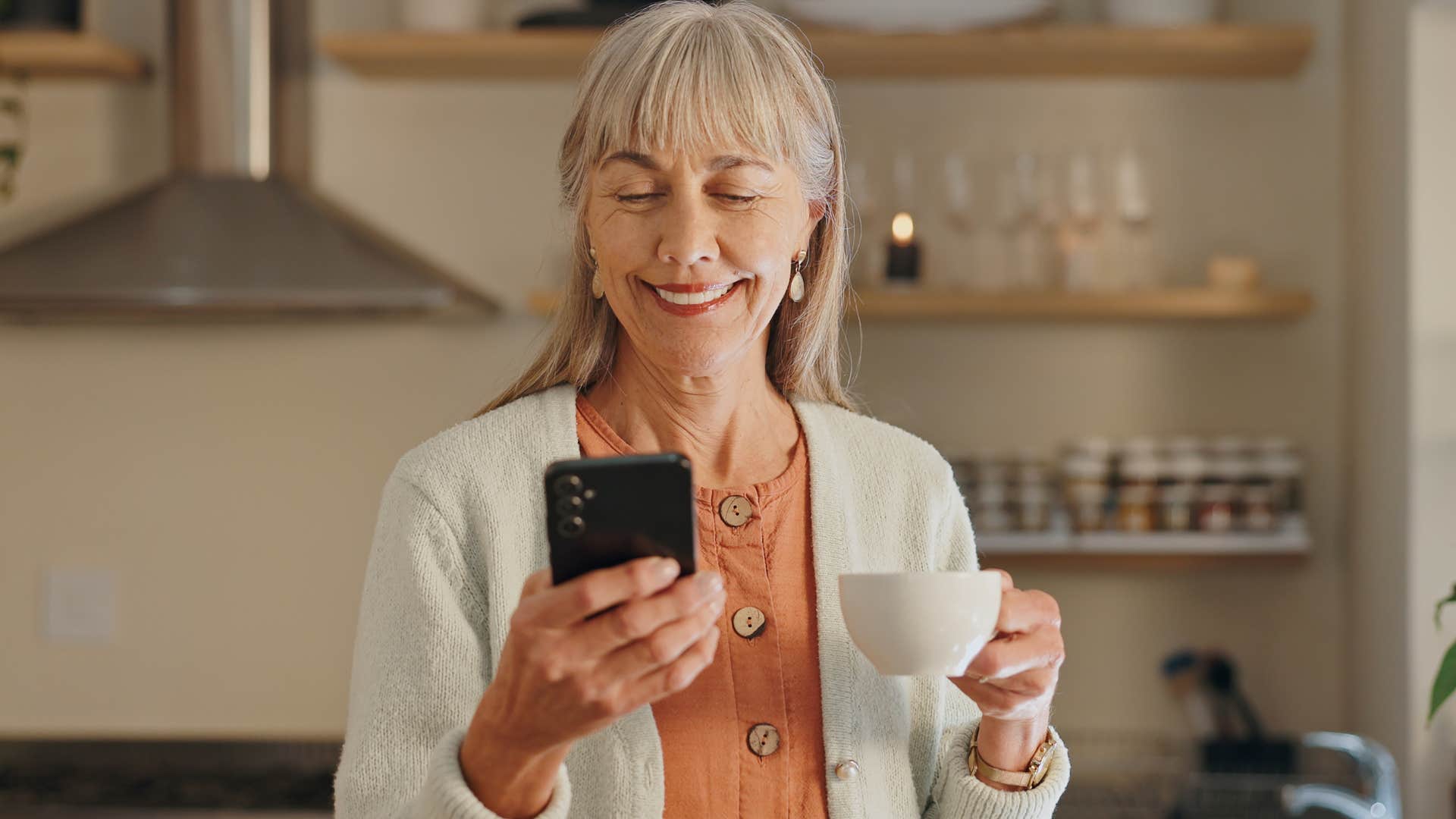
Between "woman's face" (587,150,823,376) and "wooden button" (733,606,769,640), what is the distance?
0.17m

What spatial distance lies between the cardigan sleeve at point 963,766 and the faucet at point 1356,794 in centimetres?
118

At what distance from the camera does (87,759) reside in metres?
2.63

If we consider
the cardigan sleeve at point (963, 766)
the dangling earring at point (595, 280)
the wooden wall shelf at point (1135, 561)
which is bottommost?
the wooden wall shelf at point (1135, 561)

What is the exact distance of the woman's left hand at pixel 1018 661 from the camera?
86 cm

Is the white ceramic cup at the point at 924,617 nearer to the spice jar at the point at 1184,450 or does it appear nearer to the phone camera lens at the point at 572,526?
the phone camera lens at the point at 572,526

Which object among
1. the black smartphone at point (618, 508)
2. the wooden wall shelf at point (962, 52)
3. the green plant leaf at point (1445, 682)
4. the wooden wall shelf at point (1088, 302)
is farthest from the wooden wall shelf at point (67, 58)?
the green plant leaf at point (1445, 682)

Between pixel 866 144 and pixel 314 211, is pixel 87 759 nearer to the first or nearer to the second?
pixel 314 211

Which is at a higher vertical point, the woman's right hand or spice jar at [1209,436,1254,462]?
the woman's right hand

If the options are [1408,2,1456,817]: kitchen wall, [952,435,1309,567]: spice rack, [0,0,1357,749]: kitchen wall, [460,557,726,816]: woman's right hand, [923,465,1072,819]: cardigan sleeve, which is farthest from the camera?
[0,0,1357,749]: kitchen wall

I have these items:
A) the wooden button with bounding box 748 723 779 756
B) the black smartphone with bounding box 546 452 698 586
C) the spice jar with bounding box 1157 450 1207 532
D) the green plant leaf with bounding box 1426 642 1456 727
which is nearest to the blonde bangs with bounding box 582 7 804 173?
the black smartphone with bounding box 546 452 698 586

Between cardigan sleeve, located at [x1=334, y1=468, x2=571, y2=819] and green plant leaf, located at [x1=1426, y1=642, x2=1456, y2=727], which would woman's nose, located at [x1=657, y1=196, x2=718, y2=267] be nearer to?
cardigan sleeve, located at [x1=334, y1=468, x2=571, y2=819]

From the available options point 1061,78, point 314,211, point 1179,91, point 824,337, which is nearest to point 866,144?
point 1061,78

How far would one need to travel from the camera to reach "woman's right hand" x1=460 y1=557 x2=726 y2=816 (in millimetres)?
724

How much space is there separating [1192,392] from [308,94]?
1.74 m
